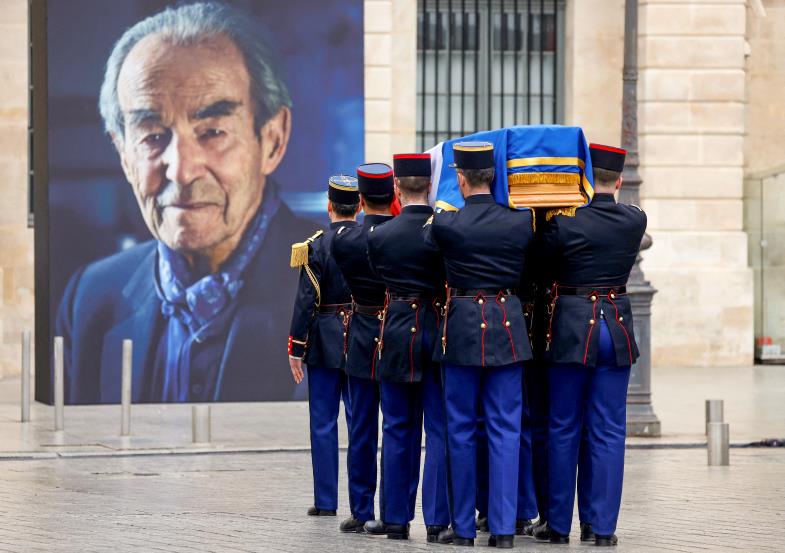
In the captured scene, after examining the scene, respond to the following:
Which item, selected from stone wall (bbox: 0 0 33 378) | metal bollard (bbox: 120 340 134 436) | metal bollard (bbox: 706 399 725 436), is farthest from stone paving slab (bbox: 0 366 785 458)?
stone wall (bbox: 0 0 33 378)

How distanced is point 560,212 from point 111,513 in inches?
135

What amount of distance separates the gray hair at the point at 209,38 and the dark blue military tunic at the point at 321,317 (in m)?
7.65

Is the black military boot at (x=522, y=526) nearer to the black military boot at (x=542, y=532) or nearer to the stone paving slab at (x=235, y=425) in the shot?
Answer: the black military boot at (x=542, y=532)

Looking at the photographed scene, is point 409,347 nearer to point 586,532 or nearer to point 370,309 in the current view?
point 370,309

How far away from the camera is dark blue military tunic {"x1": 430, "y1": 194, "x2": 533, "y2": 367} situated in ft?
29.7

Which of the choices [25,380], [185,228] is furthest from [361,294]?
[185,228]

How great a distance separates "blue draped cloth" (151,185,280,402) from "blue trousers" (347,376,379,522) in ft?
25.8

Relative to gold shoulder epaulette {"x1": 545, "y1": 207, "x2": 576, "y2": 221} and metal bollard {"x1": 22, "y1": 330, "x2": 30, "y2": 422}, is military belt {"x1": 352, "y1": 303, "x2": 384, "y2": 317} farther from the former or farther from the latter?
metal bollard {"x1": 22, "y1": 330, "x2": 30, "y2": 422}

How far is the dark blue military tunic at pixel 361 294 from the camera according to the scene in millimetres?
9914

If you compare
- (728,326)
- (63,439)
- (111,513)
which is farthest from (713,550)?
(728,326)

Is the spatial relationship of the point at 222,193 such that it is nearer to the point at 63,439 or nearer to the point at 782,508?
the point at 63,439

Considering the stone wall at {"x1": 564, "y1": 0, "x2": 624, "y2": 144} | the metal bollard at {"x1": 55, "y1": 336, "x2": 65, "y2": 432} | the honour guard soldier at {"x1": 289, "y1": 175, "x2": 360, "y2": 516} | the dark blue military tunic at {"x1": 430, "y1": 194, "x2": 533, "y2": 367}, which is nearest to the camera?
the dark blue military tunic at {"x1": 430, "y1": 194, "x2": 533, "y2": 367}

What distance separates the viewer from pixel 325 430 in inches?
416

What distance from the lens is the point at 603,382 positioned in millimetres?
9297
